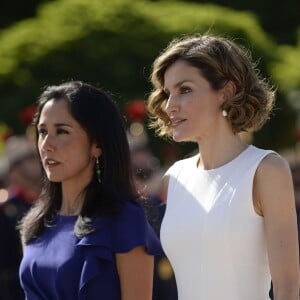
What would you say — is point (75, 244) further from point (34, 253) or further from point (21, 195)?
point (21, 195)

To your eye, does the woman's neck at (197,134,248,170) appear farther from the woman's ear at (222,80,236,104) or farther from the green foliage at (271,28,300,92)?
the green foliage at (271,28,300,92)

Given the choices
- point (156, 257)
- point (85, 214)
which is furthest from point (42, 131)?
point (156, 257)

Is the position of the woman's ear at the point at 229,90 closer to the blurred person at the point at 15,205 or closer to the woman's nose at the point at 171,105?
the woman's nose at the point at 171,105

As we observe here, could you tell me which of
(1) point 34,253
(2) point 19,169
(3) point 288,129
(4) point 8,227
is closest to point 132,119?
(2) point 19,169

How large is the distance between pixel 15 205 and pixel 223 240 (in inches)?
137

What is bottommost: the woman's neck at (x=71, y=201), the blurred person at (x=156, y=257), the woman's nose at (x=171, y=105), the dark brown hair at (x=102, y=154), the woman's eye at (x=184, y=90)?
the blurred person at (x=156, y=257)

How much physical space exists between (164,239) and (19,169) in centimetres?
383

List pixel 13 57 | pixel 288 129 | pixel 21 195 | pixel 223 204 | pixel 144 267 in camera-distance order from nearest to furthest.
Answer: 1. pixel 223 204
2. pixel 144 267
3. pixel 21 195
4. pixel 13 57
5. pixel 288 129

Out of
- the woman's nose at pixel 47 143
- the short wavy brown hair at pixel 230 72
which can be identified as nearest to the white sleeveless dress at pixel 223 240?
the short wavy brown hair at pixel 230 72

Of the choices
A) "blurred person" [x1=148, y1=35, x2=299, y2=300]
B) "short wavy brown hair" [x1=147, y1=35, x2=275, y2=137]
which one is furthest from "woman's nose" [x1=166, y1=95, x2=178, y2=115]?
"short wavy brown hair" [x1=147, y1=35, x2=275, y2=137]

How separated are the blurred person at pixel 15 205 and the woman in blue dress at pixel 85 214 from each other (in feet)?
5.01

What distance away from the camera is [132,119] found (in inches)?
369

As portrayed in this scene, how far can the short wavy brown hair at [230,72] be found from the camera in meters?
4.59

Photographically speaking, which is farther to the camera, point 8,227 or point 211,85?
point 8,227
